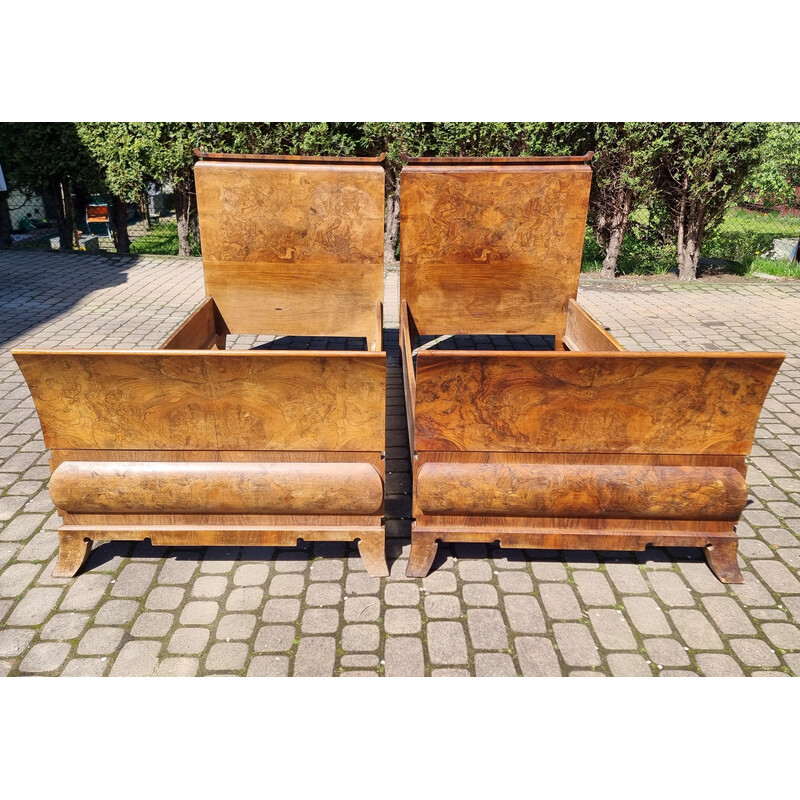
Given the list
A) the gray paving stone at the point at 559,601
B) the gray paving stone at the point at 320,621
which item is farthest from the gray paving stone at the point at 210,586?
the gray paving stone at the point at 559,601

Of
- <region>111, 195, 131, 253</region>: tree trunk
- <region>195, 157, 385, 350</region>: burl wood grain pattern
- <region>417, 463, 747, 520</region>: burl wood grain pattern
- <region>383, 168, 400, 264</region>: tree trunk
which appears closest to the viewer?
<region>417, 463, 747, 520</region>: burl wood grain pattern

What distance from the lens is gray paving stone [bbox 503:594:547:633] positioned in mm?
3008

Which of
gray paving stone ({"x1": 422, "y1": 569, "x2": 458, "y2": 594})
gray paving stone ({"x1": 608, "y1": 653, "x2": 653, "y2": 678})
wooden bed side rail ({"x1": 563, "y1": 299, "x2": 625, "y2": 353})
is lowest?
gray paving stone ({"x1": 608, "y1": 653, "x2": 653, "y2": 678})

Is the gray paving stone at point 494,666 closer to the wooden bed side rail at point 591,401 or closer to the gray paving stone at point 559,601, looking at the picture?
the gray paving stone at point 559,601

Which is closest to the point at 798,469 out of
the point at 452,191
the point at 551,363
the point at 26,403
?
the point at 551,363

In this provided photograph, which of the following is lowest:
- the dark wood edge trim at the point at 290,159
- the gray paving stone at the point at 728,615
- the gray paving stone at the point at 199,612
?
the gray paving stone at the point at 728,615

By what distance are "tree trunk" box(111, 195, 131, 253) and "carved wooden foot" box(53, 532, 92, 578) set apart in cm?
933

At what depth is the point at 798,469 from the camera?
14.6 feet

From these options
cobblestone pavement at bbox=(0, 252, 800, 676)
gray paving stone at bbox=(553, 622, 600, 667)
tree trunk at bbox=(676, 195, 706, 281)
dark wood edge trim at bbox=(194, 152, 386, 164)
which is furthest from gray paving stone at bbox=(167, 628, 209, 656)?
tree trunk at bbox=(676, 195, 706, 281)

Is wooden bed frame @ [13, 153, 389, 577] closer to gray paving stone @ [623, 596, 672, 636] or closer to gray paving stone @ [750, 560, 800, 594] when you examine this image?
gray paving stone @ [623, 596, 672, 636]

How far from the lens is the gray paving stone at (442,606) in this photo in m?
3.08

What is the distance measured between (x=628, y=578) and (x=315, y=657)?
71.7 inches

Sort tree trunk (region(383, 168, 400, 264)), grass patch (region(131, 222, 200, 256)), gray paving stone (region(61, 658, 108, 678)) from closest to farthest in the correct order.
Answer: gray paving stone (region(61, 658, 108, 678)), tree trunk (region(383, 168, 400, 264)), grass patch (region(131, 222, 200, 256))

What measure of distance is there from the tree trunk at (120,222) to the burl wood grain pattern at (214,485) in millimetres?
9328
